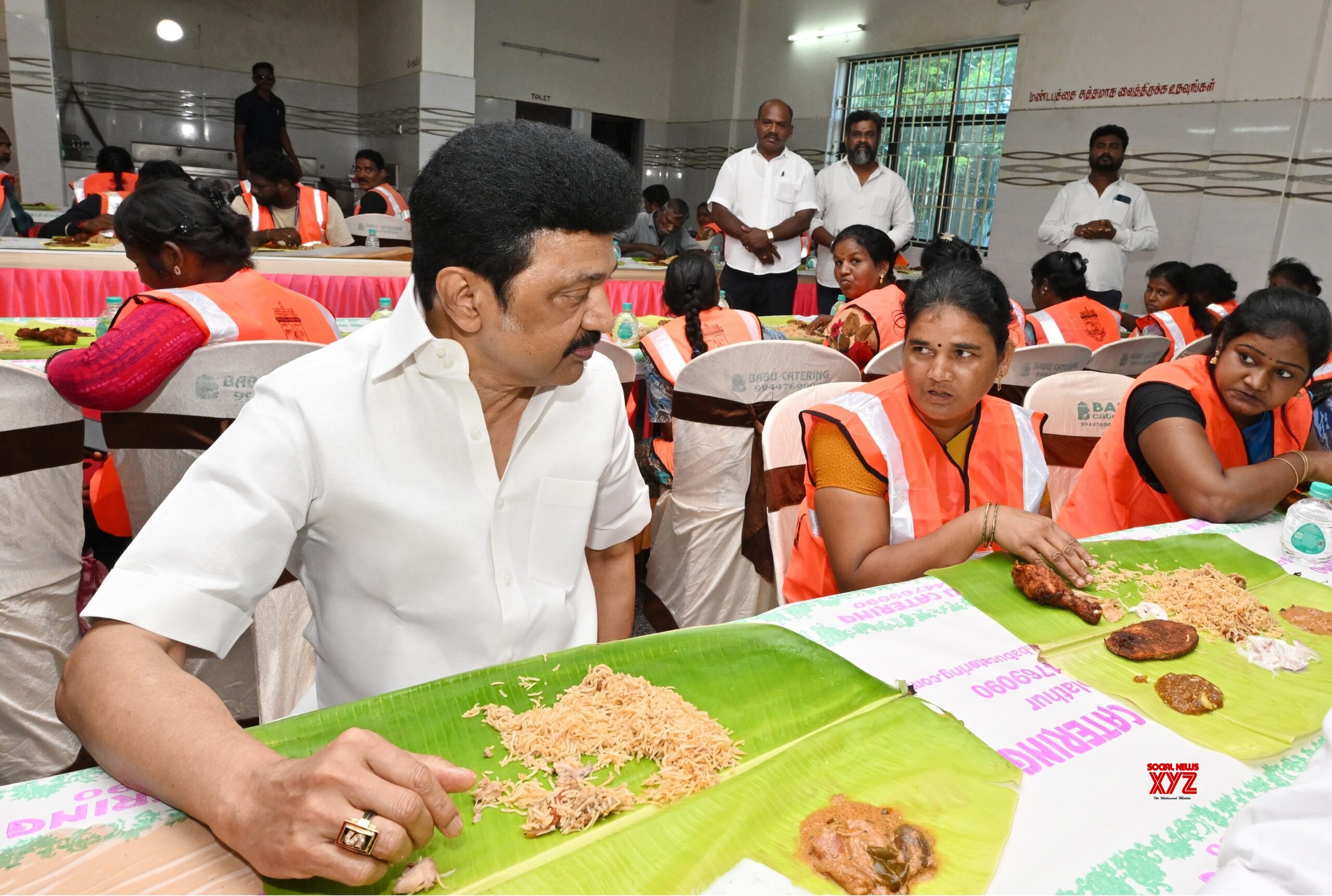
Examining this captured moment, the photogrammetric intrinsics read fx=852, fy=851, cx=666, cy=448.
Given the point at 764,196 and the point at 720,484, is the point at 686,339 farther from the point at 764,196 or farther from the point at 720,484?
the point at 764,196

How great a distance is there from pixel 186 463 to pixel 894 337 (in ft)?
8.96

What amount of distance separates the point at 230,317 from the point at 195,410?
0.33 metres

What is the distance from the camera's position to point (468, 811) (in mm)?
816

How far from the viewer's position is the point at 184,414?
204 cm

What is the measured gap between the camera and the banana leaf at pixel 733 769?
0.77 m

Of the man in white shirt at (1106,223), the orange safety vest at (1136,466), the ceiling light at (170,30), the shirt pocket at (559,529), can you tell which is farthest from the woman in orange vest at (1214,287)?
the ceiling light at (170,30)

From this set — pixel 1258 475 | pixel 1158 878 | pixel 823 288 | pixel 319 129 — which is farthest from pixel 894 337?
pixel 319 129

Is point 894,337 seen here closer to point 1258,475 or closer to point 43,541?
point 1258,475

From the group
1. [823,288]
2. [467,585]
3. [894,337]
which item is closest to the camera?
[467,585]

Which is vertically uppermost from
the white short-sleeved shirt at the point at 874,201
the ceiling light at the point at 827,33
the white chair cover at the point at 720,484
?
the ceiling light at the point at 827,33

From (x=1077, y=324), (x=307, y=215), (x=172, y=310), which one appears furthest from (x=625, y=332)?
(x=307, y=215)

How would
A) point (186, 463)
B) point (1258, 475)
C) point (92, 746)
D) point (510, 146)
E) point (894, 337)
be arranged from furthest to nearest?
point (894, 337)
point (186, 463)
point (1258, 475)
point (510, 146)
point (92, 746)

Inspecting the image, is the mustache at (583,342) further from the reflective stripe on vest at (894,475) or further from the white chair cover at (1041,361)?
the white chair cover at (1041,361)

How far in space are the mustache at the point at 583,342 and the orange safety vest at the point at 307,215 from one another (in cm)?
517
